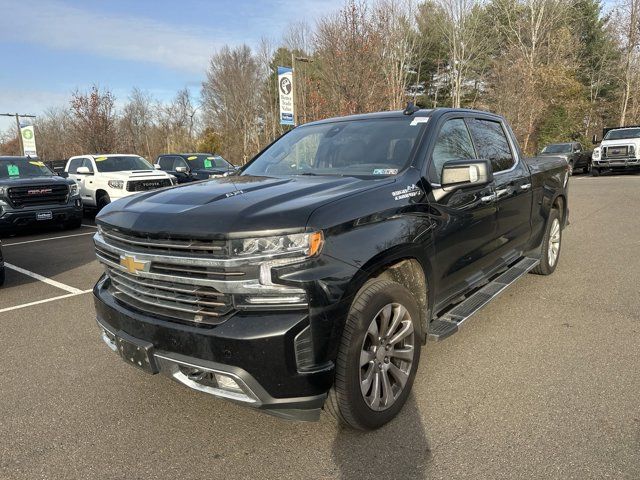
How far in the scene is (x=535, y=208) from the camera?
5.04 m

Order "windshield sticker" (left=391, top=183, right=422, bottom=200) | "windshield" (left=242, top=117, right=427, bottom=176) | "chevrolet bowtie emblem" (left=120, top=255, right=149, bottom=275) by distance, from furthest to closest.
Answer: "windshield" (left=242, top=117, right=427, bottom=176), "windshield sticker" (left=391, top=183, right=422, bottom=200), "chevrolet bowtie emblem" (left=120, top=255, right=149, bottom=275)

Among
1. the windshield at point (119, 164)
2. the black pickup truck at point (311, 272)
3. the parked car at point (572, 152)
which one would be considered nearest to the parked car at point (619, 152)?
the parked car at point (572, 152)

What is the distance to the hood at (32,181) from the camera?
9.98 metres

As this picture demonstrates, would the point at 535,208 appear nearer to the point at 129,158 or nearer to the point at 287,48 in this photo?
the point at 129,158

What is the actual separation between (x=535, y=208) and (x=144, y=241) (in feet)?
13.4

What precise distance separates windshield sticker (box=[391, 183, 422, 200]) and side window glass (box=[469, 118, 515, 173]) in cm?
131

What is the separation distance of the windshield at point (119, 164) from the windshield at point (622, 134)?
65.4ft

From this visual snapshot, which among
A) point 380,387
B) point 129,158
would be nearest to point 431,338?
point 380,387

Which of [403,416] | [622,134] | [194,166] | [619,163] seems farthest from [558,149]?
[403,416]

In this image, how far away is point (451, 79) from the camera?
126ft

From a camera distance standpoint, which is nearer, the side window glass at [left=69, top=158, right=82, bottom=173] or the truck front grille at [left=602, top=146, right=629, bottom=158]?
the side window glass at [left=69, top=158, right=82, bottom=173]

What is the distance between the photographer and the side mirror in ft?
10.3

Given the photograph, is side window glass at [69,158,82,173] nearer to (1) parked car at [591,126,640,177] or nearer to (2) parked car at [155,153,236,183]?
(2) parked car at [155,153,236,183]

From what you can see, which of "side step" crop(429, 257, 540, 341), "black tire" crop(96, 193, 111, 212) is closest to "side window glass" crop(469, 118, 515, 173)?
"side step" crop(429, 257, 540, 341)
